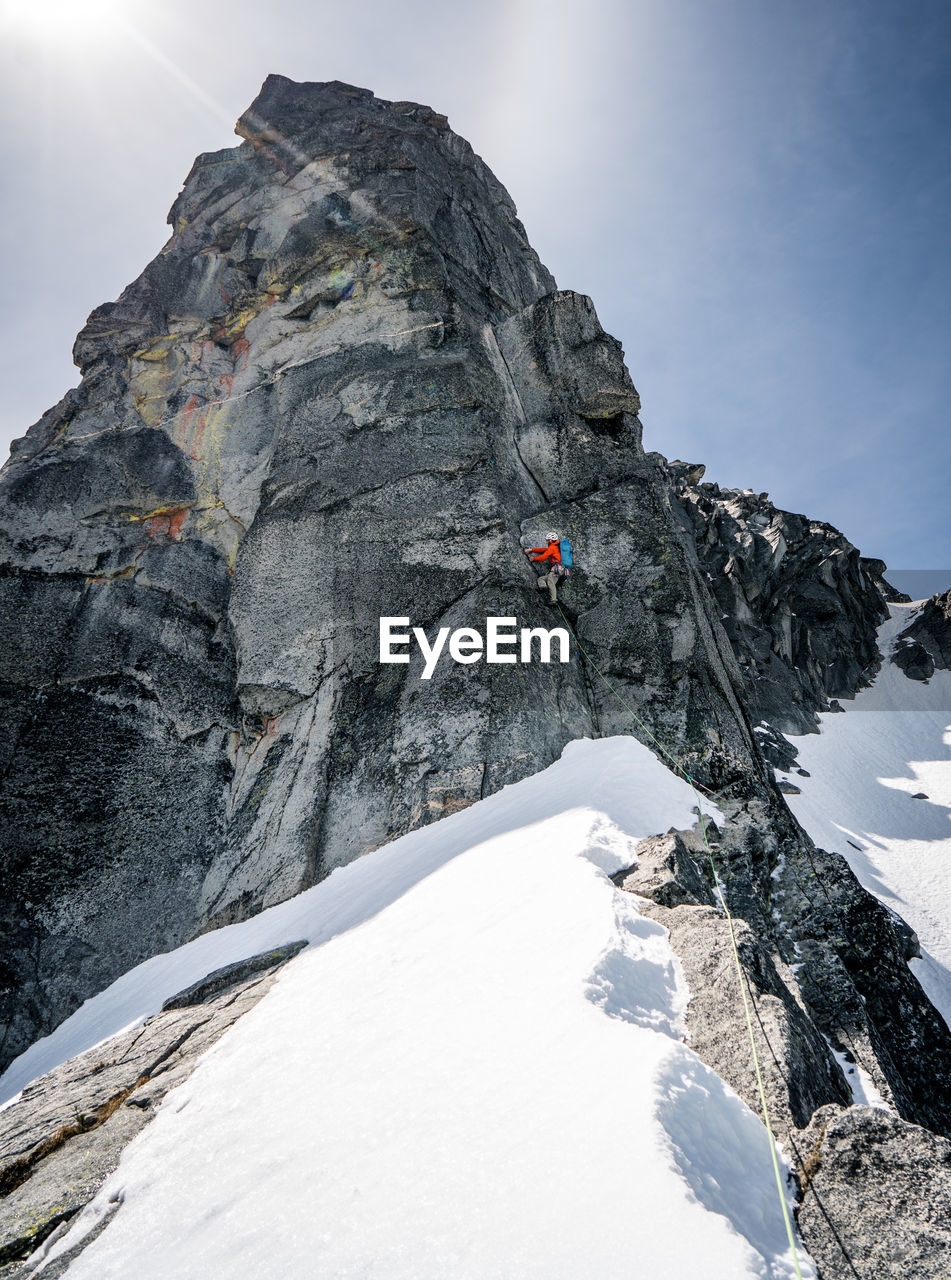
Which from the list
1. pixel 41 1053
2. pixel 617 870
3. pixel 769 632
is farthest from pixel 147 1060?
pixel 769 632

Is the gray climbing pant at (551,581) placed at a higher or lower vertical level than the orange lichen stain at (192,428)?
lower

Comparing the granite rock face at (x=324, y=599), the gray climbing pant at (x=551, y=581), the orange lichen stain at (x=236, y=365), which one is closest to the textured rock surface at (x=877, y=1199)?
the granite rock face at (x=324, y=599)

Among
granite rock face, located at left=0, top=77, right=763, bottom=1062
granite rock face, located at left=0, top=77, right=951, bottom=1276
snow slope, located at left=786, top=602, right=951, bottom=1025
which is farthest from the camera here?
snow slope, located at left=786, top=602, right=951, bottom=1025

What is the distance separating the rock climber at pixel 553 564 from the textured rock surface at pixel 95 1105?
26.4 feet

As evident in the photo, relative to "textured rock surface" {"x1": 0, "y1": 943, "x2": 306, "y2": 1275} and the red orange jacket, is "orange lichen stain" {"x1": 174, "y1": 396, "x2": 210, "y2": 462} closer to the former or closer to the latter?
the red orange jacket

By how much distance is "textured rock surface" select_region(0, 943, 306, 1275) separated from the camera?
13.9ft

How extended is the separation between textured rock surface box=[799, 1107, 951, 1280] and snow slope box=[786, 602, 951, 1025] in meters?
27.0

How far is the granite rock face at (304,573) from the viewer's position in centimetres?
1200

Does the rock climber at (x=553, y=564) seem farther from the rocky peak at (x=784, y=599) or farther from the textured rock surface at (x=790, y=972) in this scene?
the rocky peak at (x=784, y=599)

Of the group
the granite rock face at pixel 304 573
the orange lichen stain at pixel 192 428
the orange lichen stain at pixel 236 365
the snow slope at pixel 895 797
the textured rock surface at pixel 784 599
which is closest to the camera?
the granite rock face at pixel 304 573

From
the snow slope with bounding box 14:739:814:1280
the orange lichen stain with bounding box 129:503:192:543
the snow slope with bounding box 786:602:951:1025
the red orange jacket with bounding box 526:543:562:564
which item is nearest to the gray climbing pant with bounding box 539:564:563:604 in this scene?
the red orange jacket with bounding box 526:543:562:564

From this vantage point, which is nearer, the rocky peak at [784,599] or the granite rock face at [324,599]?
the granite rock face at [324,599]

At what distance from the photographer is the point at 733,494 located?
62.6 meters

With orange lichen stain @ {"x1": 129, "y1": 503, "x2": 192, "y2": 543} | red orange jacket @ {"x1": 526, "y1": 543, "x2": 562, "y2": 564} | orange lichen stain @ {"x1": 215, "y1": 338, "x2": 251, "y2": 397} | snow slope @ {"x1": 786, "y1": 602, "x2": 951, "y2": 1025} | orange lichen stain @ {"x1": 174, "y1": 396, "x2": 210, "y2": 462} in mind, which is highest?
orange lichen stain @ {"x1": 215, "y1": 338, "x2": 251, "y2": 397}
